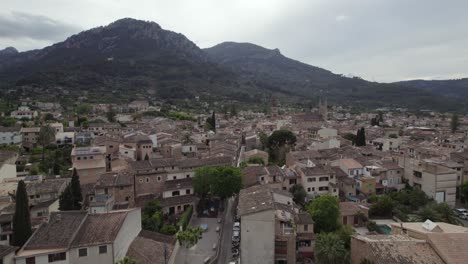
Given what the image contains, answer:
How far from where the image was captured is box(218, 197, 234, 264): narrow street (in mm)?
27741

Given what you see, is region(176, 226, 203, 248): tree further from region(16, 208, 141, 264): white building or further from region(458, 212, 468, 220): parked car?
region(458, 212, 468, 220): parked car

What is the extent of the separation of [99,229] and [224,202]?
20.5 m

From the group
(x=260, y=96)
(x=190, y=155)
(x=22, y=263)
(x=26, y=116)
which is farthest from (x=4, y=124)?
(x=260, y=96)

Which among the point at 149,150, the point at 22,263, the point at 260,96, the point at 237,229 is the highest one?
the point at 260,96

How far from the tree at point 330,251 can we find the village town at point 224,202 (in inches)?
3.2

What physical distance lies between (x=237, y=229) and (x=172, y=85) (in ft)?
508

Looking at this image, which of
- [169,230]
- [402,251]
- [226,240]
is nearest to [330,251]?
[402,251]

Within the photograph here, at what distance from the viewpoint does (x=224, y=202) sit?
40.8m

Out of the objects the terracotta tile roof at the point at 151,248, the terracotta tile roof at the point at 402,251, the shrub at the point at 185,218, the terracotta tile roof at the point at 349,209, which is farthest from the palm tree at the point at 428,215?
the terracotta tile roof at the point at 151,248

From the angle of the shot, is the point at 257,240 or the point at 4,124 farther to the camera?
the point at 4,124

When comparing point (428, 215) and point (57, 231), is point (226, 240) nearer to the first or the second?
point (57, 231)

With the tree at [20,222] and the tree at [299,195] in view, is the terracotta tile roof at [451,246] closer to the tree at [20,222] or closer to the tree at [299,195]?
the tree at [299,195]

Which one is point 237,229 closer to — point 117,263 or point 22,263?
point 117,263

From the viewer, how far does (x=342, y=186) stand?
43.9 metres
